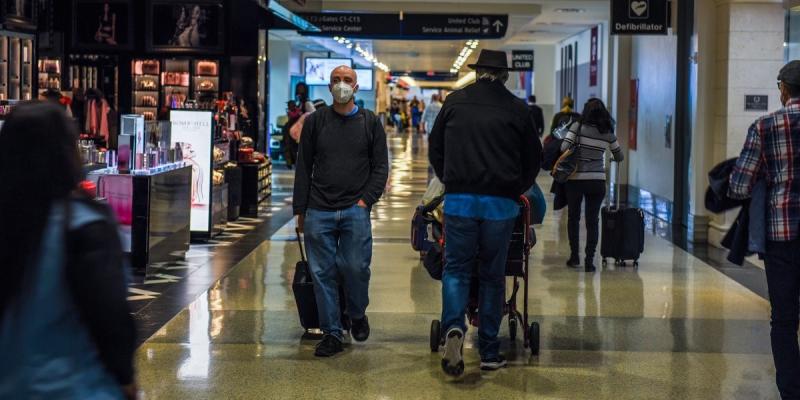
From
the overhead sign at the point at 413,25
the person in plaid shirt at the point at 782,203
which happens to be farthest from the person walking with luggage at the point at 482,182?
the overhead sign at the point at 413,25

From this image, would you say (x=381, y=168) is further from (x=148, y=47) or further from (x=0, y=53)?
(x=148, y=47)

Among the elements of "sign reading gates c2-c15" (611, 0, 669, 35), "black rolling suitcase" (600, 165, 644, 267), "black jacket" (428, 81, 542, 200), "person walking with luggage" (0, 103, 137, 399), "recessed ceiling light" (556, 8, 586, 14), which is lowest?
"black rolling suitcase" (600, 165, 644, 267)

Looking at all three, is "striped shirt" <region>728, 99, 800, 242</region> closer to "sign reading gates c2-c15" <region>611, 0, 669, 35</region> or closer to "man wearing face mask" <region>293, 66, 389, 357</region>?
"man wearing face mask" <region>293, 66, 389, 357</region>

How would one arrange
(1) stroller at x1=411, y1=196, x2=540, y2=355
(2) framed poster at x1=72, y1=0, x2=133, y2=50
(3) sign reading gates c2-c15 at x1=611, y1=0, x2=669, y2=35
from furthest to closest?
(2) framed poster at x1=72, y1=0, x2=133, y2=50
(3) sign reading gates c2-c15 at x1=611, y1=0, x2=669, y2=35
(1) stroller at x1=411, y1=196, x2=540, y2=355

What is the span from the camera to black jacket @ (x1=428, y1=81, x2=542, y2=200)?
20.6 feet

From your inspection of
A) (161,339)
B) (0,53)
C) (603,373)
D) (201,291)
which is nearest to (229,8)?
(0,53)

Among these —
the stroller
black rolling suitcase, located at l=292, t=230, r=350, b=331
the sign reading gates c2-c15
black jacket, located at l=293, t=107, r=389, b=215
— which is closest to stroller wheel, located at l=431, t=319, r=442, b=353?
the stroller

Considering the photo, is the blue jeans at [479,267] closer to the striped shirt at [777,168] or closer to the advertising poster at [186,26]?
the striped shirt at [777,168]

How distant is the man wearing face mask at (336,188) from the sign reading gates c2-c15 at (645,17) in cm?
950

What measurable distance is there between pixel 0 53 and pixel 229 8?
145 inches

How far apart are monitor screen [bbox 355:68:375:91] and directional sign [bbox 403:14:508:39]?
23849 millimetres

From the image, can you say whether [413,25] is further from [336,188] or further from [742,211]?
[742,211]

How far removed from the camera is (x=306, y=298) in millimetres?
7215

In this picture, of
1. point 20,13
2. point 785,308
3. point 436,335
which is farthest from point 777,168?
point 20,13
